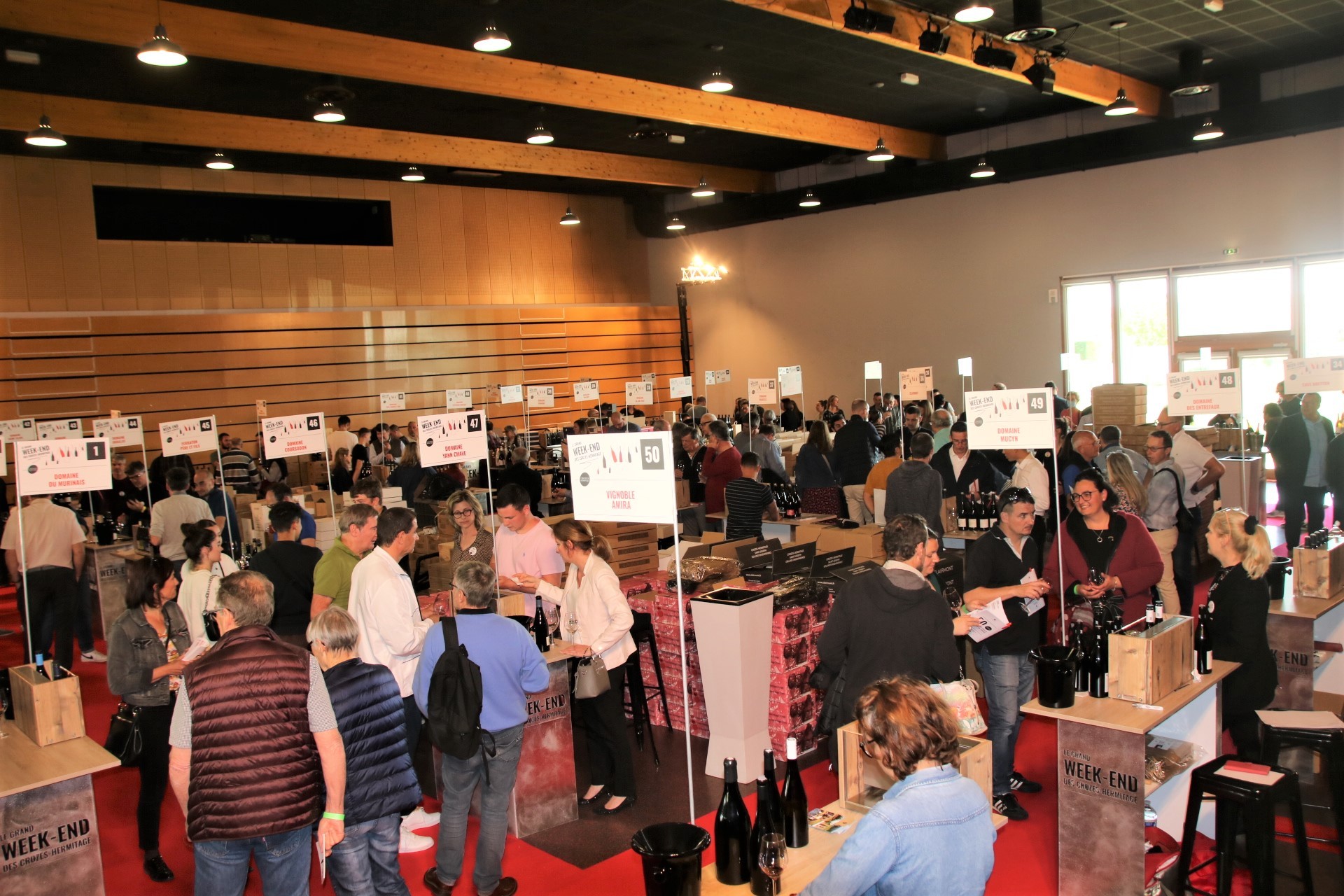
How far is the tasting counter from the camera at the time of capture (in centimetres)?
362

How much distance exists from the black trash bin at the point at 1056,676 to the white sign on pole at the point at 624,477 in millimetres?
1528

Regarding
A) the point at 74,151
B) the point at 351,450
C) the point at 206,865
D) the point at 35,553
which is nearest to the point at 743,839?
the point at 206,865

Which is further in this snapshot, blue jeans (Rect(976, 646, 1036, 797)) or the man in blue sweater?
blue jeans (Rect(976, 646, 1036, 797))

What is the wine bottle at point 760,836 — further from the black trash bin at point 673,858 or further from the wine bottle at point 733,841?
the black trash bin at point 673,858

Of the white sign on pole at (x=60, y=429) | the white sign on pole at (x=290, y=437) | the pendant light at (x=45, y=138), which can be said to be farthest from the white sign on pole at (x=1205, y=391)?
the white sign on pole at (x=60, y=429)

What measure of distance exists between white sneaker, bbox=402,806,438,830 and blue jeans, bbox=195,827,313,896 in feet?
5.60

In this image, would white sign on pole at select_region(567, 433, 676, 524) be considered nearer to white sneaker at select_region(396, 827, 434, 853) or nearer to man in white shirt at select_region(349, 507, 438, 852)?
man in white shirt at select_region(349, 507, 438, 852)

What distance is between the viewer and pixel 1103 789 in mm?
3689

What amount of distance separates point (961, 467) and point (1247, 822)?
470cm

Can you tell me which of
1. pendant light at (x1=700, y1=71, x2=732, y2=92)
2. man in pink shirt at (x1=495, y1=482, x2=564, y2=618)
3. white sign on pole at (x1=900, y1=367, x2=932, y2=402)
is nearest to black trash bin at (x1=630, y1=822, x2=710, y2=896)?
man in pink shirt at (x1=495, y1=482, x2=564, y2=618)

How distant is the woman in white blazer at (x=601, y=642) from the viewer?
4.90 meters

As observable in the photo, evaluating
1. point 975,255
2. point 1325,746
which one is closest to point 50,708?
point 1325,746

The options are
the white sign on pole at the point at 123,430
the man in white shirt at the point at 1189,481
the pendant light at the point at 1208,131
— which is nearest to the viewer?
the man in white shirt at the point at 1189,481

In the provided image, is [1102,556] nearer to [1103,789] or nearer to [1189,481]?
[1103,789]
